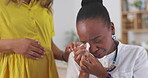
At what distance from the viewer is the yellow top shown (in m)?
1.08

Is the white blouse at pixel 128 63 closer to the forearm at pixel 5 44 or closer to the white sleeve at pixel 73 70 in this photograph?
the white sleeve at pixel 73 70

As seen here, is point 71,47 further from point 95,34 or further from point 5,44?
point 5,44

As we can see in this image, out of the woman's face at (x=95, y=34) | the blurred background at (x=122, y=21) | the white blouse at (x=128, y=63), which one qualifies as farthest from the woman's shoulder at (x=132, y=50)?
the blurred background at (x=122, y=21)

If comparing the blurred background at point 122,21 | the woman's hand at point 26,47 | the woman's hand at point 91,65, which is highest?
the woman's hand at point 26,47

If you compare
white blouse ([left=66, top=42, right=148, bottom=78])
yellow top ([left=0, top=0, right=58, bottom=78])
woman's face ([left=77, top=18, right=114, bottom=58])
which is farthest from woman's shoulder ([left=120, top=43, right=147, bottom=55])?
yellow top ([left=0, top=0, right=58, bottom=78])

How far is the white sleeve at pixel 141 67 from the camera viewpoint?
108cm

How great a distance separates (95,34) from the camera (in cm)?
102

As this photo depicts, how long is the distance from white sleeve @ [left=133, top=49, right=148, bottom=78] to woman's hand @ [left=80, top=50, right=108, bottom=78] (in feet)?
0.61

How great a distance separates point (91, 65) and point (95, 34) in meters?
0.13

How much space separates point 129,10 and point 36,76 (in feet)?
11.7

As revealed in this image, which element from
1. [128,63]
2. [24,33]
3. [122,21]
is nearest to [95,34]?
[128,63]

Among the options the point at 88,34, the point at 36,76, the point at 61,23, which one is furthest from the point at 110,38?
the point at 61,23

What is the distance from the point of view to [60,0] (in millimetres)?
4324

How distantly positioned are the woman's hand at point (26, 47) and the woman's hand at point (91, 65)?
8.6 inches
